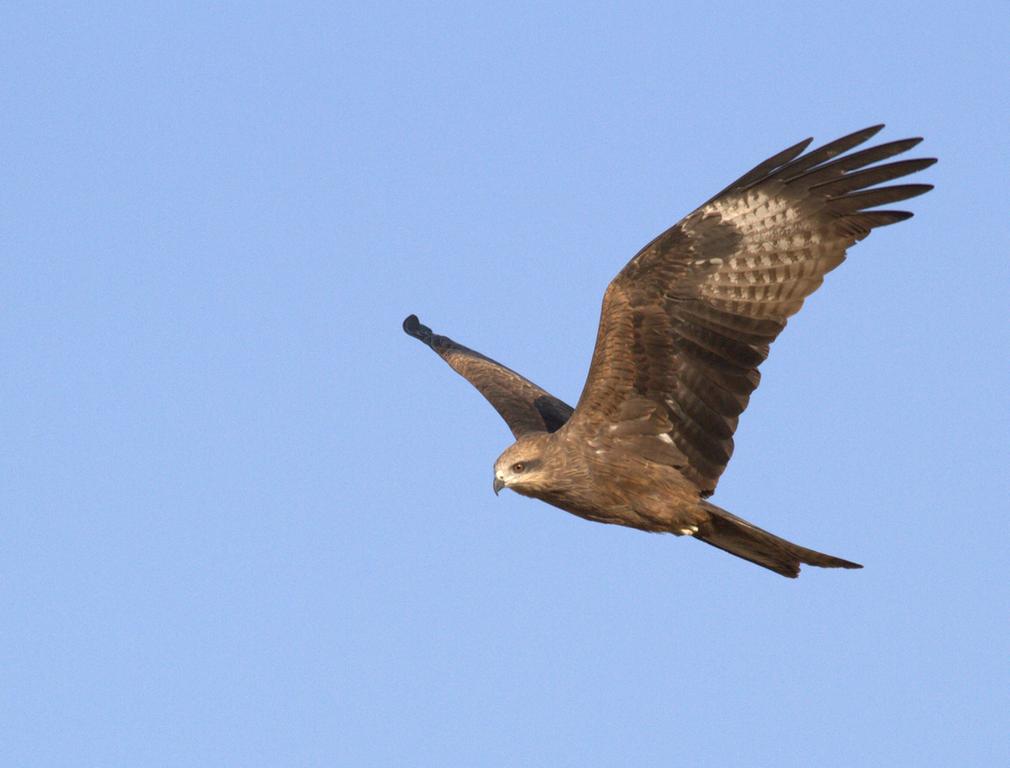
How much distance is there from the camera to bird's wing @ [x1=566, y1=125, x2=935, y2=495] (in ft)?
45.1

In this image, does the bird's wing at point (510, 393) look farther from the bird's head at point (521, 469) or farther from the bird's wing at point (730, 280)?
the bird's wing at point (730, 280)

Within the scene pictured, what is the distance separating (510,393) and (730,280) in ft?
9.84

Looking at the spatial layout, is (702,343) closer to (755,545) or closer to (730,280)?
(730,280)

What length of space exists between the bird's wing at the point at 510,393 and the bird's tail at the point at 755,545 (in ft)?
5.49

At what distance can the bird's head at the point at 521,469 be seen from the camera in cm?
1403

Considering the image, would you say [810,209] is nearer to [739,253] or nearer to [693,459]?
[739,253]

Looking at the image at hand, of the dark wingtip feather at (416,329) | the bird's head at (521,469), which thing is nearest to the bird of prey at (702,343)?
the bird's head at (521,469)

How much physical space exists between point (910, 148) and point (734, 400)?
71.1 inches

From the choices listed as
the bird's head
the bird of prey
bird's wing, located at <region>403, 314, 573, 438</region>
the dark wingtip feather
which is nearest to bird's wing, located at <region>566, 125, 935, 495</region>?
the bird of prey

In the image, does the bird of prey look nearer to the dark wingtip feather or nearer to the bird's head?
the bird's head

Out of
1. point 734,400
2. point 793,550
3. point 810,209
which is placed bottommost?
point 793,550

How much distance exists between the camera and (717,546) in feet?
47.2

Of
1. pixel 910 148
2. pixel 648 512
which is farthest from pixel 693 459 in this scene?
pixel 910 148

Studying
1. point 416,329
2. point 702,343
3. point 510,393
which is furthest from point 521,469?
point 416,329
